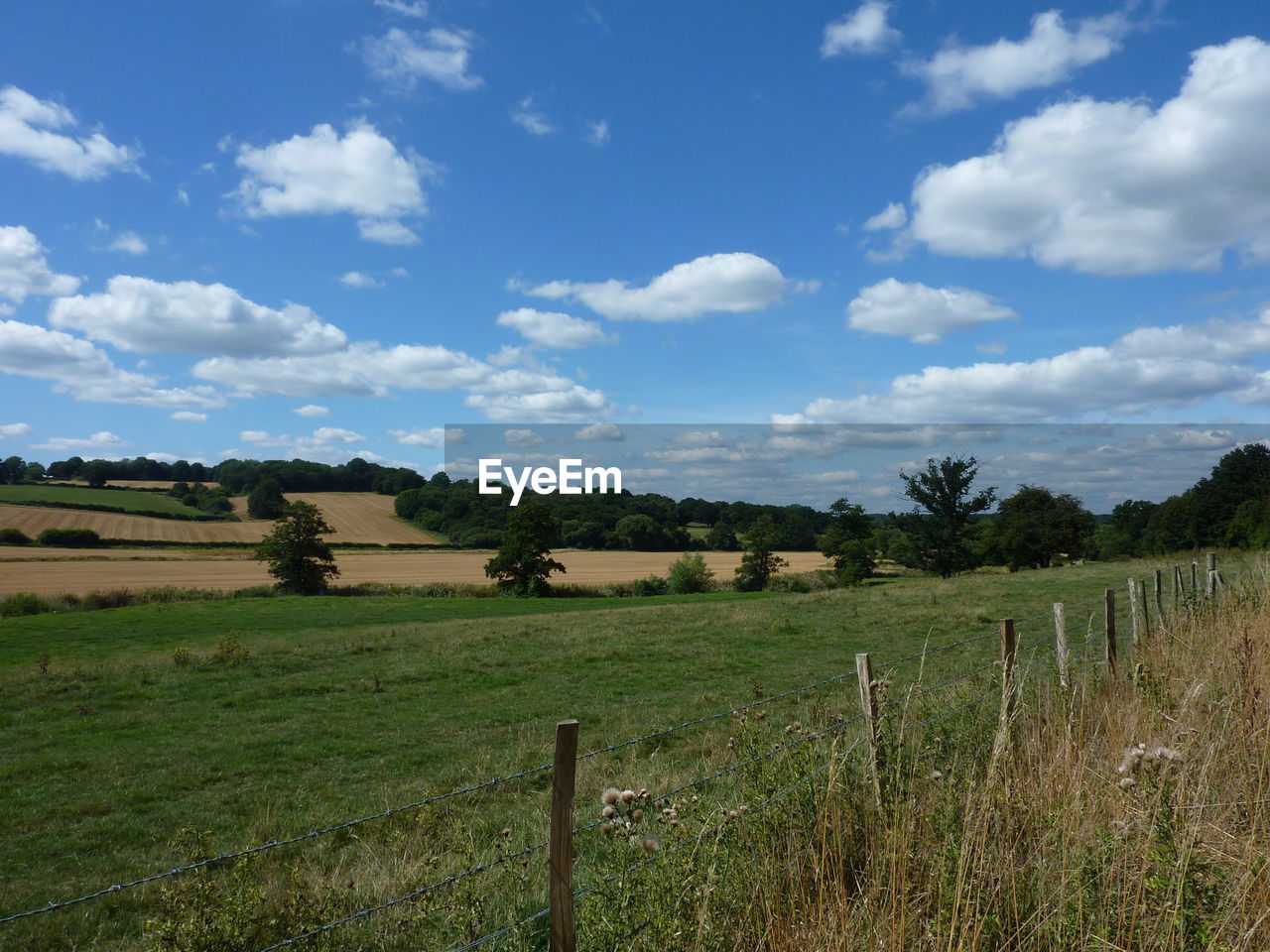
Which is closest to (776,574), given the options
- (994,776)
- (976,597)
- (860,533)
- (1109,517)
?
(860,533)

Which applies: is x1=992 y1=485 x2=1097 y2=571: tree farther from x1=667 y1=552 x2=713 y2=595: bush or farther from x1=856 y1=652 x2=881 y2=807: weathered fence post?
x1=856 y1=652 x2=881 y2=807: weathered fence post

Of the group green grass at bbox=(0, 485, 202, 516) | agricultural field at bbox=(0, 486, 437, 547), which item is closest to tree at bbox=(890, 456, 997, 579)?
agricultural field at bbox=(0, 486, 437, 547)

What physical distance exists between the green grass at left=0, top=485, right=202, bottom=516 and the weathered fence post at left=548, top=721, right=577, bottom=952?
98.2m

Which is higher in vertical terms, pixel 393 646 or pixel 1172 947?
pixel 1172 947

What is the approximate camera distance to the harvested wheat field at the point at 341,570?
51219mm

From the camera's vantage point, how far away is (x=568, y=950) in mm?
3135

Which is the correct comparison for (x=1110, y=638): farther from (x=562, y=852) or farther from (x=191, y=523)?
(x=191, y=523)

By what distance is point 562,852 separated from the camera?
309 centimetres

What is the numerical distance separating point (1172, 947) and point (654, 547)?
306 feet

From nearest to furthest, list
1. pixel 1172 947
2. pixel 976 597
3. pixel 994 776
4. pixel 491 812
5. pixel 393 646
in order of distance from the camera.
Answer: pixel 1172 947 < pixel 994 776 < pixel 491 812 < pixel 393 646 < pixel 976 597

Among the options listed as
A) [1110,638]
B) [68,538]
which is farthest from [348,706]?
[68,538]

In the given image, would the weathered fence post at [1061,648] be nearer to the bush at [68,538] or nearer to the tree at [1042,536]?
the tree at [1042,536]

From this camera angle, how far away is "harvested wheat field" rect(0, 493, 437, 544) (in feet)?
243

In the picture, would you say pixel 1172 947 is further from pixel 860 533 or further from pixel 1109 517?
pixel 1109 517
